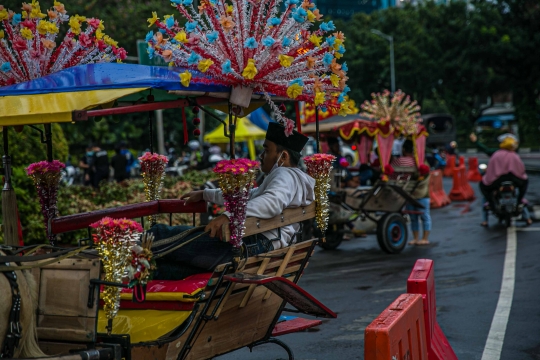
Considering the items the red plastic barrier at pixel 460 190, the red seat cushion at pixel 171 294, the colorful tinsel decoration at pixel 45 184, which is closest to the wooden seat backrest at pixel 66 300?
the red seat cushion at pixel 171 294

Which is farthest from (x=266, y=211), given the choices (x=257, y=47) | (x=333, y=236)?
(x=333, y=236)

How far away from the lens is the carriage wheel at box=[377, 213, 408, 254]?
1208 cm

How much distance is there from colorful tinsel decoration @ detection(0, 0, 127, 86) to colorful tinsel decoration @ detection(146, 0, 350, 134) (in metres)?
0.82

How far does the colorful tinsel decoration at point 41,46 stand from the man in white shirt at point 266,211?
1.56m

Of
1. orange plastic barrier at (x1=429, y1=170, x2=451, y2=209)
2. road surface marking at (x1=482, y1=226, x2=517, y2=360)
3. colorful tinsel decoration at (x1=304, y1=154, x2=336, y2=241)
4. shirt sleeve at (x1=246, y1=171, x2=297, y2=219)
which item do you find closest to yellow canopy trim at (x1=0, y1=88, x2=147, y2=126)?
shirt sleeve at (x1=246, y1=171, x2=297, y2=219)

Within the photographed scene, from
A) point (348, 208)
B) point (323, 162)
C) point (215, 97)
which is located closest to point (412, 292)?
point (323, 162)

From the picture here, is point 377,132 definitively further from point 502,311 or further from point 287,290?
point 287,290

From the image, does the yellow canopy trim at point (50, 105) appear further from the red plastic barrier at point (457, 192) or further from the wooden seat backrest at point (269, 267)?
the red plastic barrier at point (457, 192)

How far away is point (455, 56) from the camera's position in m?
47.3

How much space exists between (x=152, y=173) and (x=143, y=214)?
0.56 meters

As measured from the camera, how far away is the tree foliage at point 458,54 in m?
44.5

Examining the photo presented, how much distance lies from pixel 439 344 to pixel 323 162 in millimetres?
1737

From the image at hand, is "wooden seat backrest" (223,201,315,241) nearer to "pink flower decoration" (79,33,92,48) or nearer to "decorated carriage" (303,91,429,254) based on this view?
"pink flower decoration" (79,33,92,48)

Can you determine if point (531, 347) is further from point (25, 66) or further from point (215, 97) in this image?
point (25, 66)
